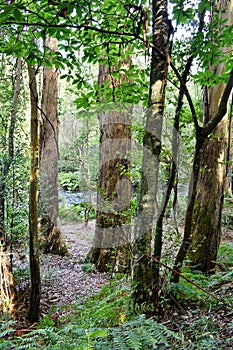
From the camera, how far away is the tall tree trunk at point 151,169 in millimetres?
2180

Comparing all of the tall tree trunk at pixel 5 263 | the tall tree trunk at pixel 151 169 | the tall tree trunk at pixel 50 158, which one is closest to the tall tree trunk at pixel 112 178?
the tall tree trunk at pixel 50 158

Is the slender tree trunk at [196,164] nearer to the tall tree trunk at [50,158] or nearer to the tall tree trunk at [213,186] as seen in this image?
the tall tree trunk at [213,186]

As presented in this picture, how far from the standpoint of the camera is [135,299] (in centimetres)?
222

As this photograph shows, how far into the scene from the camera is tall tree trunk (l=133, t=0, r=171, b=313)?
2.18 m

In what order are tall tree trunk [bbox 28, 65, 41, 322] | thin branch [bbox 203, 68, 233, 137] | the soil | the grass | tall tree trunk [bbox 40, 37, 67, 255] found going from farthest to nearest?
tall tree trunk [bbox 40, 37, 67, 255] → the soil → tall tree trunk [bbox 28, 65, 41, 322] → thin branch [bbox 203, 68, 233, 137] → the grass

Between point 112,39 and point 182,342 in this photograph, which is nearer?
point 182,342

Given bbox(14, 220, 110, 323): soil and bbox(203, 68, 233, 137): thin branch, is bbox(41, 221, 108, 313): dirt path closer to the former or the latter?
bbox(14, 220, 110, 323): soil

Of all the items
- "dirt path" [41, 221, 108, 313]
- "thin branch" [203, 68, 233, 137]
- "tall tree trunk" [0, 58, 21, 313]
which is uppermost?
"thin branch" [203, 68, 233, 137]

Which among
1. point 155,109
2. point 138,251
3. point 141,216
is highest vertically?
point 155,109

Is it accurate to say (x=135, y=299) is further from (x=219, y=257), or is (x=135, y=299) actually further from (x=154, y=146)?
(x=219, y=257)

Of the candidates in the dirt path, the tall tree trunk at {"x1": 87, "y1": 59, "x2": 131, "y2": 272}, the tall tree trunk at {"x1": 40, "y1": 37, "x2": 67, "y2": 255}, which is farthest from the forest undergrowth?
the tall tree trunk at {"x1": 40, "y1": 37, "x2": 67, "y2": 255}

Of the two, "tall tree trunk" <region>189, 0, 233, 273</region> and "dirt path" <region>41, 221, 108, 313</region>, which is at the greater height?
"tall tree trunk" <region>189, 0, 233, 273</region>

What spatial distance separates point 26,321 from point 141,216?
7.82 ft

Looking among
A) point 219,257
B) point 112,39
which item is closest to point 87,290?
point 219,257
